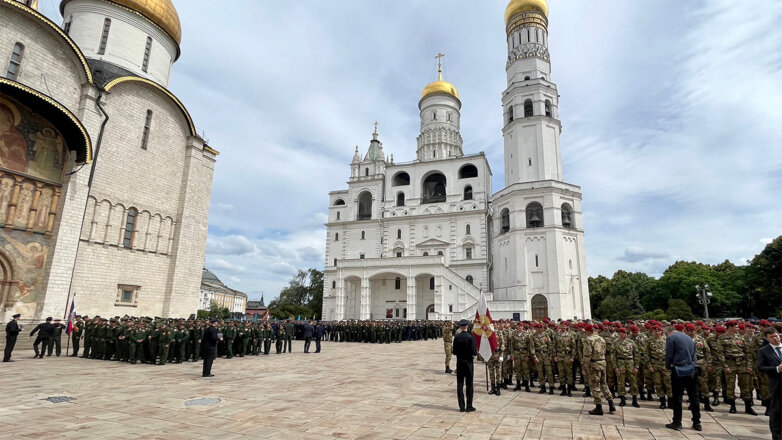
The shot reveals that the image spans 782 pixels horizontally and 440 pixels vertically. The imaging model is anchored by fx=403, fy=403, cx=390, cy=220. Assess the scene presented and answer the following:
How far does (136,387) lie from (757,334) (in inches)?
479

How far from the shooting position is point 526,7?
3675 cm

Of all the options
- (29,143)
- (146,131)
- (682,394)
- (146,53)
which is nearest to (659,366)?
(682,394)

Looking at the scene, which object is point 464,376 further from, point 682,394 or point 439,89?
point 439,89

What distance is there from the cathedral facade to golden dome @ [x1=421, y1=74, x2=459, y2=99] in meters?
30.1

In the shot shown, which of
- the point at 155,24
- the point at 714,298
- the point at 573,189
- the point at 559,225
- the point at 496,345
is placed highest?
the point at 155,24

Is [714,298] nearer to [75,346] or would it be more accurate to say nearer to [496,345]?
[496,345]

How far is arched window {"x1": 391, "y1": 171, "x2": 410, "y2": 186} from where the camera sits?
145 ft

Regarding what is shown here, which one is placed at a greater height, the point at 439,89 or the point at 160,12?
the point at 439,89

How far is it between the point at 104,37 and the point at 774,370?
27.8 metres

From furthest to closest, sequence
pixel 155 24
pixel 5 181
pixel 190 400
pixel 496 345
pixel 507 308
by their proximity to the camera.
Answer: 1. pixel 507 308
2. pixel 155 24
3. pixel 5 181
4. pixel 496 345
5. pixel 190 400

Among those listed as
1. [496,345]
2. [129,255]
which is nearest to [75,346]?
[129,255]

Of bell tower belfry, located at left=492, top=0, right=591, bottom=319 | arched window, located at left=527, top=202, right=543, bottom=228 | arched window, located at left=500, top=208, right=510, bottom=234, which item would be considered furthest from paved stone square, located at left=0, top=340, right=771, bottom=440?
arched window, located at left=500, top=208, right=510, bottom=234

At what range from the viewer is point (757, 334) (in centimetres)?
767

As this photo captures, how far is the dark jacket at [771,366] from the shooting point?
521 cm
